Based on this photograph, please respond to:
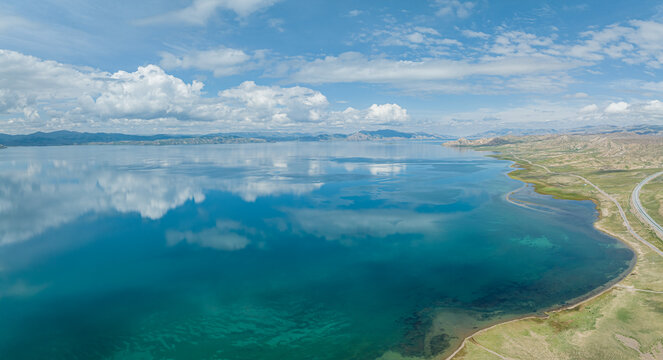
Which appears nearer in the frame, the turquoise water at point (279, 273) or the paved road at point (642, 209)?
the turquoise water at point (279, 273)

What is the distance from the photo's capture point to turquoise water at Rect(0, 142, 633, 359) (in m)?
36.5

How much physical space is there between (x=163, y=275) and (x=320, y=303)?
26176 mm

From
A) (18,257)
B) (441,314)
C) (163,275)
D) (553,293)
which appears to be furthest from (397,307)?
(18,257)

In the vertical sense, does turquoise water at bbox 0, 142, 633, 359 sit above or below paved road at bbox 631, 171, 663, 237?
below

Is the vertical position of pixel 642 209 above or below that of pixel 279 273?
above

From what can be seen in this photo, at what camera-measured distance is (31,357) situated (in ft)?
110

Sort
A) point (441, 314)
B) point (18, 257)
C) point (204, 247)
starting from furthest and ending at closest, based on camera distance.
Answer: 1. point (204, 247)
2. point (18, 257)
3. point (441, 314)

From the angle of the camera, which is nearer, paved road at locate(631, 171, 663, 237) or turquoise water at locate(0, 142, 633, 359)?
turquoise water at locate(0, 142, 633, 359)

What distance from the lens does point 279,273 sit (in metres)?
52.8

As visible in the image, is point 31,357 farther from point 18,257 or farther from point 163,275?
point 18,257

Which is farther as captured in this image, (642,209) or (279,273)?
(642,209)

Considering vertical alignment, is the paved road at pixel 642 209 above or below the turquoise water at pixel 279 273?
above

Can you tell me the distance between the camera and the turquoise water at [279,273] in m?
36.5

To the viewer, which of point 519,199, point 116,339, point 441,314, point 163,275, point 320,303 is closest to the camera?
point 116,339
